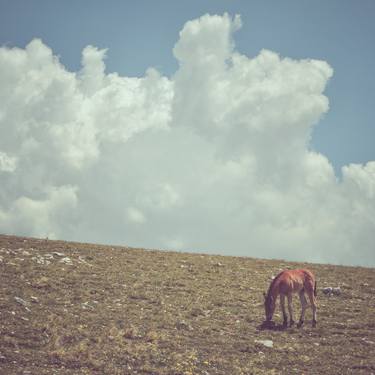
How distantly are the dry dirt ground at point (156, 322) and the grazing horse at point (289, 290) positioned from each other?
73 cm

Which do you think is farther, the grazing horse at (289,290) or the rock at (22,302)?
the grazing horse at (289,290)

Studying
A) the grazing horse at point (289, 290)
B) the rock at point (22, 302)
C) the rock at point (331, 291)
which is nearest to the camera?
the rock at point (22, 302)

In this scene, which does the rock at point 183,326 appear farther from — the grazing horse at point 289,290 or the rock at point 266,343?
the grazing horse at point 289,290

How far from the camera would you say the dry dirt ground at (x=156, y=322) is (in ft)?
45.2

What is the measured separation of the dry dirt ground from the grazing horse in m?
0.73

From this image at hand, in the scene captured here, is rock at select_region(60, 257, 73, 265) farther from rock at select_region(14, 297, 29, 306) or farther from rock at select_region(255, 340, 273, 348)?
rock at select_region(255, 340, 273, 348)

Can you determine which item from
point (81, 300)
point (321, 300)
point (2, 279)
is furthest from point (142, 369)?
point (321, 300)

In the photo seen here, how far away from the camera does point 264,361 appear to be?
14609 millimetres

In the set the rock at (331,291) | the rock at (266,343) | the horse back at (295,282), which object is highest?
the horse back at (295,282)

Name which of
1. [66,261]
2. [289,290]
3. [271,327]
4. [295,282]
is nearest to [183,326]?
[271,327]

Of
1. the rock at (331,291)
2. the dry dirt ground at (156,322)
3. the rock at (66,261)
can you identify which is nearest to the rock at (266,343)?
the dry dirt ground at (156,322)

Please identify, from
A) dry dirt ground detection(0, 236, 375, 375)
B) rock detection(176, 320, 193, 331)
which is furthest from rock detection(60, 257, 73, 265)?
rock detection(176, 320, 193, 331)

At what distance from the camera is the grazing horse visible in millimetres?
19375

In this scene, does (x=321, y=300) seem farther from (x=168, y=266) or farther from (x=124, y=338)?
(x=124, y=338)
